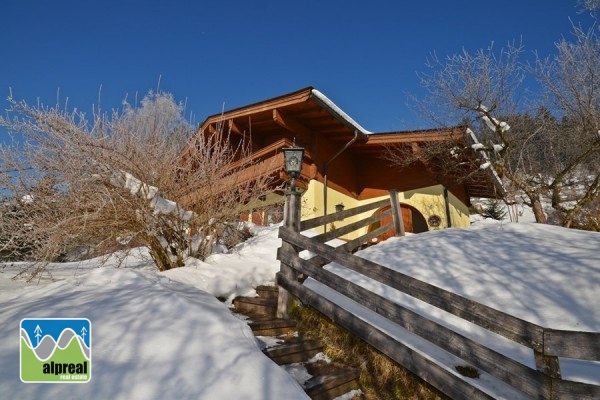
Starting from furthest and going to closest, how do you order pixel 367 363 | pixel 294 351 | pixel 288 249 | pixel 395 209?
pixel 395 209, pixel 288 249, pixel 294 351, pixel 367 363

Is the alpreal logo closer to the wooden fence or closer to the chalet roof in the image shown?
the wooden fence

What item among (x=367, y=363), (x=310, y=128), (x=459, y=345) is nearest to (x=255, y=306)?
(x=367, y=363)

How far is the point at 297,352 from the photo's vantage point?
3504 mm

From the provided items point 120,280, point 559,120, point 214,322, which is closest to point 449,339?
point 214,322

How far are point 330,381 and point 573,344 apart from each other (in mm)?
1872

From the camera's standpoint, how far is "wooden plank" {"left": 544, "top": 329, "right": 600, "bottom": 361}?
1950 millimetres

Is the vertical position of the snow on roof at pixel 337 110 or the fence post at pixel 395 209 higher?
the snow on roof at pixel 337 110

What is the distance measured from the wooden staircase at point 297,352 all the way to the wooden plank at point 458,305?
3.26ft

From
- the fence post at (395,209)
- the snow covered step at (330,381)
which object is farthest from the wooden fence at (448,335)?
the fence post at (395,209)

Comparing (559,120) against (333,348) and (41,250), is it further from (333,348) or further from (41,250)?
(41,250)

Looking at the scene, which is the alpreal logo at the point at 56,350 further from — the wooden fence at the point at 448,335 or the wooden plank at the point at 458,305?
the wooden plank at the point at 458,305

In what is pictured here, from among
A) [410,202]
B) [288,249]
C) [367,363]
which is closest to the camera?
[367,363]

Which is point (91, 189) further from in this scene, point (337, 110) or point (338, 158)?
point (338, 158)

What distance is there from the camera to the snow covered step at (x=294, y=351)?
3.35 m
